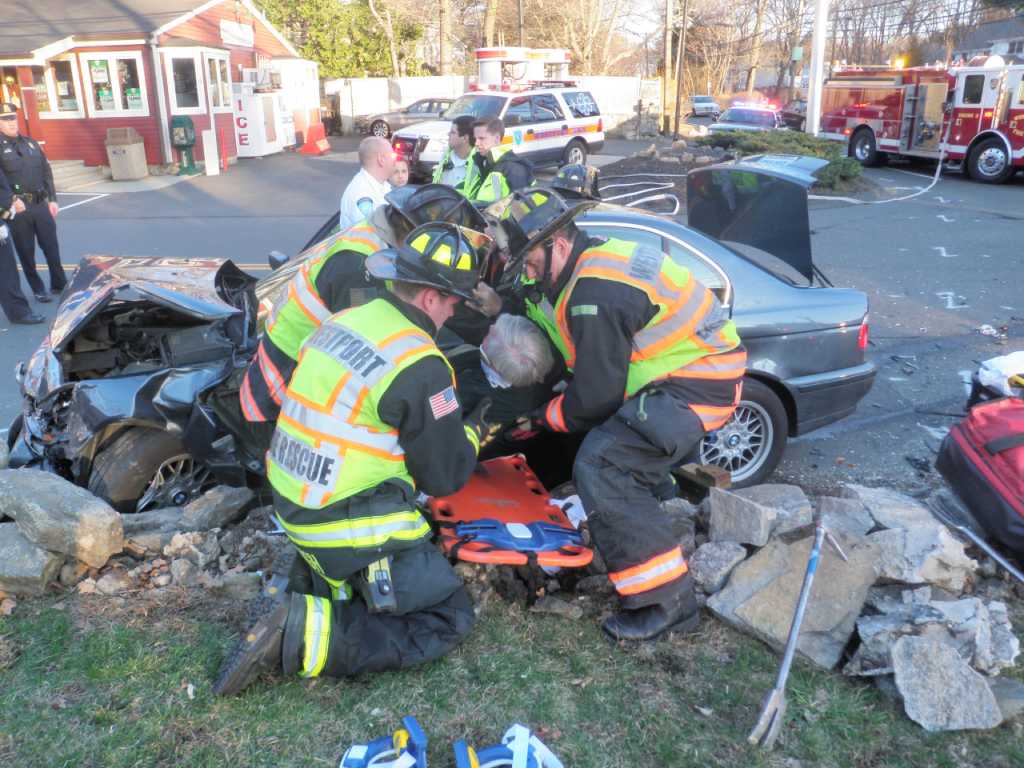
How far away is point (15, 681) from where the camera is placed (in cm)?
281

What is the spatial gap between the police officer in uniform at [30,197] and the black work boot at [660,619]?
7711 mm

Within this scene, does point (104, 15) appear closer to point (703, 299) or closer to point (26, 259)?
point (26, 259)

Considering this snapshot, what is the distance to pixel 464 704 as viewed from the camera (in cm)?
276

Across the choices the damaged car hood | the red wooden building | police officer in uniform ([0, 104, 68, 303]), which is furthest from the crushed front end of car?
the red wooden building

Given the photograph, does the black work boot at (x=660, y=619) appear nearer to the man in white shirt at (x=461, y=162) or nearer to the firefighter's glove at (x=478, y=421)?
the firefighter's glove at (x=478, y=421)

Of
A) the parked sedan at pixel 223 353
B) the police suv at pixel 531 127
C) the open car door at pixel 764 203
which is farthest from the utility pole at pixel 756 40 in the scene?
the parked sedan at pixel 223 353

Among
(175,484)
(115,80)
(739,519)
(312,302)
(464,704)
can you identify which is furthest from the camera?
(115,80)

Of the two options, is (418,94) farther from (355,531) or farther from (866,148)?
(355,531)

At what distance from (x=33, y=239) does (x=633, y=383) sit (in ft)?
25.8

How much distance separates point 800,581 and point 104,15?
74.1 ft

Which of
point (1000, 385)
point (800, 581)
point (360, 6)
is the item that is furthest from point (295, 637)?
point (360, 6)

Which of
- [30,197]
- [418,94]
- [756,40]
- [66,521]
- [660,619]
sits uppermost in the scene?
[756,40]

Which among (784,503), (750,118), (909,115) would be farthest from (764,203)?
(750,118)

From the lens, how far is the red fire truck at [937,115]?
1681 centimetres
